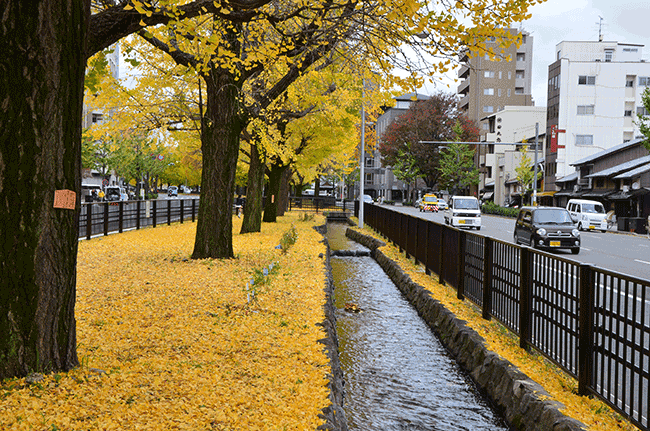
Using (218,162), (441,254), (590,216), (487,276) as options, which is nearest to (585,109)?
(590,216)

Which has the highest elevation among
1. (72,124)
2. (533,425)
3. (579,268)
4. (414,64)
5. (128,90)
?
(128,90)

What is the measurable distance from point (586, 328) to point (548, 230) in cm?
1678

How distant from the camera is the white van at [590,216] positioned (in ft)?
121

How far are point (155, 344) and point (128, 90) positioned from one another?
1457 cm

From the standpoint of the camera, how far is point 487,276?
8.46 m

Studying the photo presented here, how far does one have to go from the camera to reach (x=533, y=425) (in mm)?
4945

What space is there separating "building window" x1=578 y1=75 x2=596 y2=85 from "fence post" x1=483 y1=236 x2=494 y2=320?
60.7m

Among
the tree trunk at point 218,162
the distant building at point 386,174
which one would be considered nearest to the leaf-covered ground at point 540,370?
the tree trunk at point 218,162

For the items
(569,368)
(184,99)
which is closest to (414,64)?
(569,368)

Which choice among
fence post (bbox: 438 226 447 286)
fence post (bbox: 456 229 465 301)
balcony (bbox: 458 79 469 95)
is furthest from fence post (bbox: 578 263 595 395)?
balcony (bbox: 458 79 469 95)

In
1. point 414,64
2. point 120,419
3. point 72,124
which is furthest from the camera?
point 414,64

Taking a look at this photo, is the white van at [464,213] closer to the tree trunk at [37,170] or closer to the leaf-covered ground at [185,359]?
the leaf-covered ground at [185,359]

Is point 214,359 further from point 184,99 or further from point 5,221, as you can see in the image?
point 184,99

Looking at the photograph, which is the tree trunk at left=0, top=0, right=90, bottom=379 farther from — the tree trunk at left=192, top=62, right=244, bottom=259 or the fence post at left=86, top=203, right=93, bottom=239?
the fence post at left=86, top=203, right=93, bottom=239
